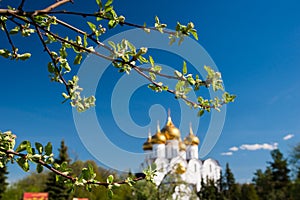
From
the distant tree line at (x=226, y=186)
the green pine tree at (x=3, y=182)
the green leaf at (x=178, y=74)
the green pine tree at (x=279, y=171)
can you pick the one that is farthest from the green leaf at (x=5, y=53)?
the green pine tree at (x=279, y=171)

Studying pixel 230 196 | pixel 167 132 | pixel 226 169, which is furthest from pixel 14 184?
pixel 226 169

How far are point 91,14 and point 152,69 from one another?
0.83 feet

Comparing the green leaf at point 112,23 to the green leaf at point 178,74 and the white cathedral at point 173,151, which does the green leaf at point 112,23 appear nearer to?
the green leaf at point 178,74

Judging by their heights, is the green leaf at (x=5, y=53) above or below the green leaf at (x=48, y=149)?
above

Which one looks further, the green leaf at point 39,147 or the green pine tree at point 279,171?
the green pine tree at point 279,171

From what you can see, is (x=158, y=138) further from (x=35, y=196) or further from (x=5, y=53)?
(x=5, y=53)

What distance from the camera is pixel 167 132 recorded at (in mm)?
29375

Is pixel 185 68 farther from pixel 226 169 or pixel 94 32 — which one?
pixel 226 169

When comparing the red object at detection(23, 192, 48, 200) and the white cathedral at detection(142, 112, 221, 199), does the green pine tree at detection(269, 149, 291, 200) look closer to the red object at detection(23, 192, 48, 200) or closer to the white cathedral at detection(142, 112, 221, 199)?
the white cathedral at detection(142, 112, 221, 199)

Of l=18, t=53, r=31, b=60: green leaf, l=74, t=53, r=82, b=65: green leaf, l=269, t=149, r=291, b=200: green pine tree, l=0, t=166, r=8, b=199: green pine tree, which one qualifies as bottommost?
l=18, t=53, r=31, b=60: green leaf

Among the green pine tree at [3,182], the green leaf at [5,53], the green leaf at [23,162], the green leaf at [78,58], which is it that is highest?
the green pine tree at [3,182]

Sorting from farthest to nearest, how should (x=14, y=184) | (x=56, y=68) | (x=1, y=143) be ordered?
1. (x=14, y=184)
2. (x=56, y=68)
3. (x=1, y=143)

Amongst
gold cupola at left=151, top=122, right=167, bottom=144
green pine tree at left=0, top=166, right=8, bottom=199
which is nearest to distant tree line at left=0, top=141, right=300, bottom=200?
green pine tree at left=0, top=166, right=8, bottom=199

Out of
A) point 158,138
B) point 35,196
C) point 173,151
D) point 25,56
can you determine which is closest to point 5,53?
point 25,56
